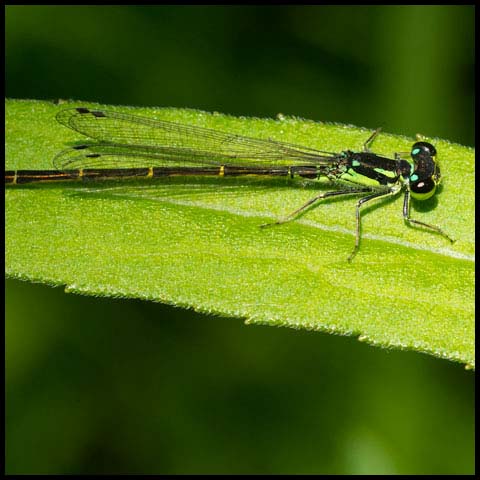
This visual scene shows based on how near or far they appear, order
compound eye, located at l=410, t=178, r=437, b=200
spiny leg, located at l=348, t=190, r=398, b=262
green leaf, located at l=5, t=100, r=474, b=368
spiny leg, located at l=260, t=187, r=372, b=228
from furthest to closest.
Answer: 1. compound eye, located at l=410, t=178, r=437, b=200
2. spiny leg, located at l=260, t=187, r=372, b=228
3. spiny leg, located at l=348, t=190, r=398, b=262
4. green leaf, located at l=5, t=100, r=474, b=368

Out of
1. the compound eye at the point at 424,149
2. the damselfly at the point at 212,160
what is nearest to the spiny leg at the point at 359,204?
the damselfly at the point at 212,160

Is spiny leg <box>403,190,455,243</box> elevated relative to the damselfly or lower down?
lower down

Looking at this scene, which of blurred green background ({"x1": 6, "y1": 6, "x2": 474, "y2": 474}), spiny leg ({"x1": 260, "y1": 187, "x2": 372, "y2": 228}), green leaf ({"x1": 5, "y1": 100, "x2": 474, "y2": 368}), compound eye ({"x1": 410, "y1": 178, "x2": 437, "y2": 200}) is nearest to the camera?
green leaf ({"x1": 5, "y1": 100, "x2": 474, "y2": 368})

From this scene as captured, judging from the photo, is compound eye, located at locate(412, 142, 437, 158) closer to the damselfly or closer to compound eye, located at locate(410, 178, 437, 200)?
the damselfly

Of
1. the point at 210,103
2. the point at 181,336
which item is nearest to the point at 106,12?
the point at 210,103

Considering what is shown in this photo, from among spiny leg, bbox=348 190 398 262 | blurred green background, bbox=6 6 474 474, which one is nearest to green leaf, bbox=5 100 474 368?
spiny leg, bbox=348 190 398 262

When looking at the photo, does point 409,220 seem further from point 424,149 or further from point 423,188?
point 424,149
